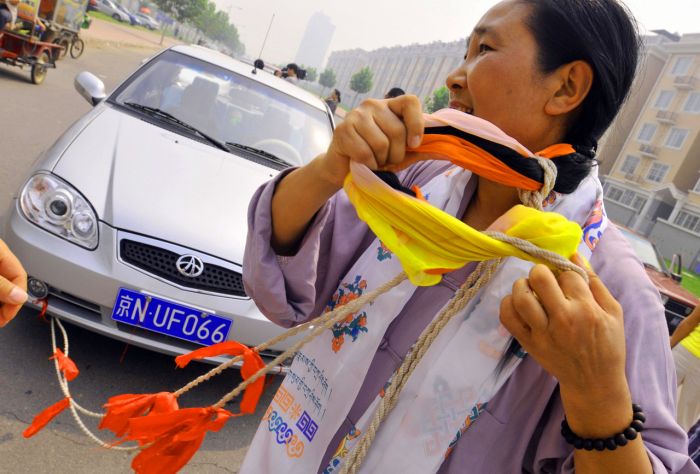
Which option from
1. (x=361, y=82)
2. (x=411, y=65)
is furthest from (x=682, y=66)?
(x=411, y=65)

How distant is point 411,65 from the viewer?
87.3m

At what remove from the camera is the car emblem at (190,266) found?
2.32 meters

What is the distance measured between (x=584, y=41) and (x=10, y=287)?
136 cm

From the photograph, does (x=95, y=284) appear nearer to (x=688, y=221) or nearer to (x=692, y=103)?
(x=688, y=221)

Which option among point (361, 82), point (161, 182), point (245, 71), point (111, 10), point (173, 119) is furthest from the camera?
point (361, 82)

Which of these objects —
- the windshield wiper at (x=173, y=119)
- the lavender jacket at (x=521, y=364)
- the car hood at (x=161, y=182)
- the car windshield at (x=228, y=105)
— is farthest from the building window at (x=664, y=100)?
the lavender jacket at (x=521, y=364)

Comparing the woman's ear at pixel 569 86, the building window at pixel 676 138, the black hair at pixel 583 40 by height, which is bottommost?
the woman's ear at pixel 569 86

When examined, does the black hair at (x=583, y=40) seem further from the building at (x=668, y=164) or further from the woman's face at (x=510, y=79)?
the building at (x=668, y=164)

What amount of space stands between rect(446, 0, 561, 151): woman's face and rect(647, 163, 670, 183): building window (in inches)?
1741

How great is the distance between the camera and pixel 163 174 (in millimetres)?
2664

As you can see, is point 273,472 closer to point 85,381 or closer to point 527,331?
point 527,331

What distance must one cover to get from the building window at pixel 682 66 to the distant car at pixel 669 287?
39565 mm

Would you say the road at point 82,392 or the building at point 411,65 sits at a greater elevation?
the building at point 411,65

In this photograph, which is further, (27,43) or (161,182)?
(27,43)
